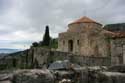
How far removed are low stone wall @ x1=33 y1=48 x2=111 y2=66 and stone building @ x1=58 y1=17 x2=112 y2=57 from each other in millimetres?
Answer: 7318

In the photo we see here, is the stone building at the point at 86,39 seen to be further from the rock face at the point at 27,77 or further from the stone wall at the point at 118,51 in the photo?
the rock face at the point at 27,77

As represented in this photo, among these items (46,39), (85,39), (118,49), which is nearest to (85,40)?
(85,39)

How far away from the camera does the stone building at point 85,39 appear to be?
5069 cm

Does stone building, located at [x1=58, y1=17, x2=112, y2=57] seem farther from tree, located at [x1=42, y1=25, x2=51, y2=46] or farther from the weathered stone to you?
the weathered stone

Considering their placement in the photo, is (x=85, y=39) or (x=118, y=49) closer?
(x=118, y=49)

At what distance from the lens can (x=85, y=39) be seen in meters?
53.6

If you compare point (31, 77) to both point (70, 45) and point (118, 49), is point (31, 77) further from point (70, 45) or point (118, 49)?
point (70, 45)

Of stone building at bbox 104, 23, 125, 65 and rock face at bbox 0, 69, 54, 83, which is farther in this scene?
stone building at bbox 104, 23, 125, 65

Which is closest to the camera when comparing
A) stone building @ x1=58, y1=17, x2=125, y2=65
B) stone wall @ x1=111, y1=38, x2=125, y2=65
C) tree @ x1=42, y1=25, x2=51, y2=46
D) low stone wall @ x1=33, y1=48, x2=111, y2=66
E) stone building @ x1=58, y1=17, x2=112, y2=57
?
stone wall @ x1=111, y1=38, x2=125, y2=65

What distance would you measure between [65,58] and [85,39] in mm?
16557

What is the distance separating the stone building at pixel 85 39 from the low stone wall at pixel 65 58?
288 inches

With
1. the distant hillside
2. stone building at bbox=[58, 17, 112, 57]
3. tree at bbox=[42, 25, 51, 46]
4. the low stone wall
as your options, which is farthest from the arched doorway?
the distant hillside

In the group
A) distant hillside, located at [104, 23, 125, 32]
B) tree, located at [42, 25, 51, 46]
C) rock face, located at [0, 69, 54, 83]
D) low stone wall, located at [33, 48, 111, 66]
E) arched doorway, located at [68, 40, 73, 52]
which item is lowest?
low stone wall, located at [33, 48, 111, 66]

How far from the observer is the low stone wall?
3274 centimetres
